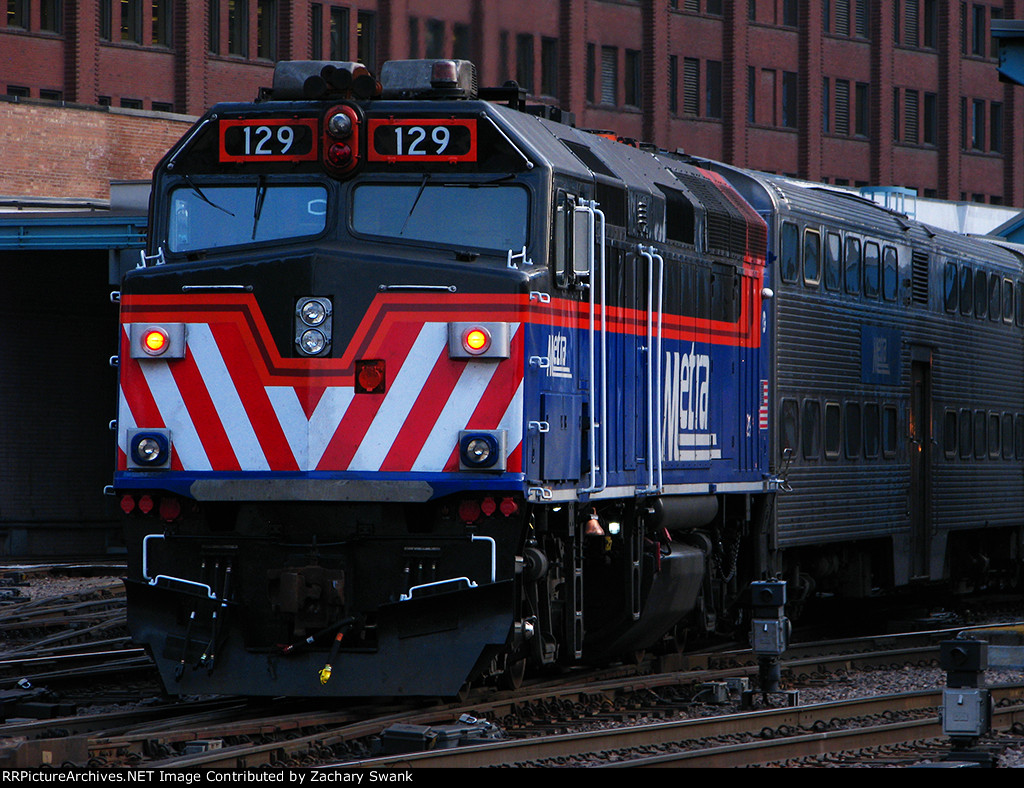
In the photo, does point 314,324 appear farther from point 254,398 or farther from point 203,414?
point 203,414

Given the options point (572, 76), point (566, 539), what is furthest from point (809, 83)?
point (566, 539)

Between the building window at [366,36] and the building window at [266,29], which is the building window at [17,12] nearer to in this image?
the building window at [266,29]

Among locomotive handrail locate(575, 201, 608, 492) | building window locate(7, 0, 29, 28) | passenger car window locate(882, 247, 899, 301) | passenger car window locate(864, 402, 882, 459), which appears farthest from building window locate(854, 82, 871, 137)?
locomotive handrail locate(575, 201, 608, 492)

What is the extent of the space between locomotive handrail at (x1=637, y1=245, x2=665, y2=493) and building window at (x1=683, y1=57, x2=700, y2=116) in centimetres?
4173

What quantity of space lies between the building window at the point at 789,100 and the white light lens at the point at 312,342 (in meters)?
48.0

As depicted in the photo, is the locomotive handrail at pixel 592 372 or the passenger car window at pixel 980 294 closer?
the locomotive handrail at pixel 592 372

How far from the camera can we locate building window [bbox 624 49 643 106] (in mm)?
52312

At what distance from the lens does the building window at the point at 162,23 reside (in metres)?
44.0

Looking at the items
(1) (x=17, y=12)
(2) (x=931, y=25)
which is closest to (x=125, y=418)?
(1) (x=17, y=12)

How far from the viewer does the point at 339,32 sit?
45625mm

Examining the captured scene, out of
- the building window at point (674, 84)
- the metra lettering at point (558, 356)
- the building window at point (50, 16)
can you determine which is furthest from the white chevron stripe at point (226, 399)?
the building window at point (674, 84)

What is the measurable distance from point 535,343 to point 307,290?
1.47 metres

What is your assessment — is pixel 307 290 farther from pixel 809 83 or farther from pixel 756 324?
pixel 809 83

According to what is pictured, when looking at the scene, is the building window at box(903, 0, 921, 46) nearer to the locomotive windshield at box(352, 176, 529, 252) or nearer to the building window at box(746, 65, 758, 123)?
the building window at box(746, 65, 758, 123)
